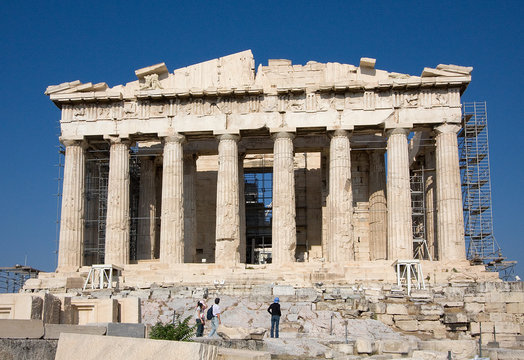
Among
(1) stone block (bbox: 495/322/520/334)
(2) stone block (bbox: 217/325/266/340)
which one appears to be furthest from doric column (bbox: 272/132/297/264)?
(2) stone block (bbox: 217/325/266/340)

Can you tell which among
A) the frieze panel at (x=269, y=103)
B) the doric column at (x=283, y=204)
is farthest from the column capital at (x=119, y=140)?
the doric column at (x=283, y=204)

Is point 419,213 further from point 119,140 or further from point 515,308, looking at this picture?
point 119,140

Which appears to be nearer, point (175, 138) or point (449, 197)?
point (449, 197)

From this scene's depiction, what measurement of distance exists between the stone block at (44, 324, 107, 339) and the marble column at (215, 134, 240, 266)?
24.3 m

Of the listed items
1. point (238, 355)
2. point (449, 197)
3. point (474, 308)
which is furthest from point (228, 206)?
point (238, 355)

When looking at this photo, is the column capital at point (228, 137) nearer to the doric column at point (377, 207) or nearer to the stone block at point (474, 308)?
the doric column at point (377, 207)

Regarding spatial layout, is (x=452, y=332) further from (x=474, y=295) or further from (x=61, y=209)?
(x=61, y=209)

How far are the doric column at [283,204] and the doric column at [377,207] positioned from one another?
633 cm

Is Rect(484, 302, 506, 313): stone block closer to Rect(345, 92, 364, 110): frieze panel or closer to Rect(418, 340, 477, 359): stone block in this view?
Rect(418, 340, 477, 359): stone block

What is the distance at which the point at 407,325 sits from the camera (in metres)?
24.2

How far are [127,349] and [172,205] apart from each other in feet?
95.3

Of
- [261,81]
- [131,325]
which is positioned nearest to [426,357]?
[131,325]

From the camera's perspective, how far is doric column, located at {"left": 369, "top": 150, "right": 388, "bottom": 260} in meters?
41.2

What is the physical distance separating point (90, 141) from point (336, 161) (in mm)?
13568
